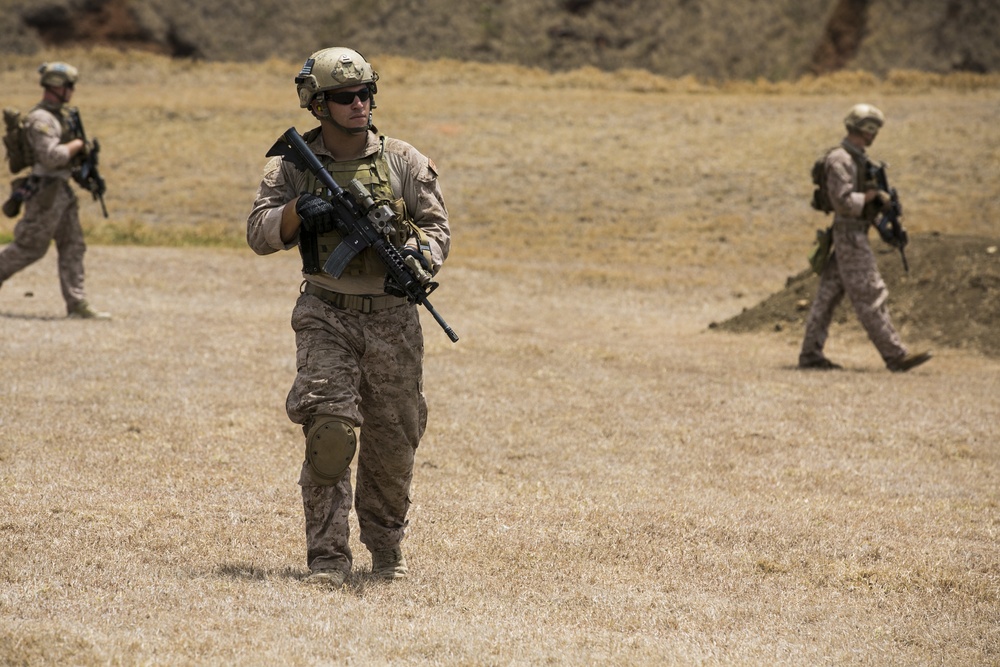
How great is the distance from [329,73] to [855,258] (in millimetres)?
7726

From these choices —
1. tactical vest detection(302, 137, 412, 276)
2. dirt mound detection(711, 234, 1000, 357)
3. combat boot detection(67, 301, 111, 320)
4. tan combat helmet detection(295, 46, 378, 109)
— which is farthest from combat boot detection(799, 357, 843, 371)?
tan combat helmet detection(295, 46, 378, 109)

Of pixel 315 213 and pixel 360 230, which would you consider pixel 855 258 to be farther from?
pixel 315 213

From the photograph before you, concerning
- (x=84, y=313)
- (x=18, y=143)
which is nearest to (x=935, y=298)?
(x=84, y=313)

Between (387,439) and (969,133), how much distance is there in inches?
A: 1059

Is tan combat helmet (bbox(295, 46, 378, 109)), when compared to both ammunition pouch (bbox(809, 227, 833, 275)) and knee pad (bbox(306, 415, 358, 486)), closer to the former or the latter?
knee pad (bbox(306, 415, 358, 486))

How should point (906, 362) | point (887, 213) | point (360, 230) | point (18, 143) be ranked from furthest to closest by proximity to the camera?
1. point (18, 143)
2. point (887, 213)
3. point (906, 362)
4. point (360, 230)

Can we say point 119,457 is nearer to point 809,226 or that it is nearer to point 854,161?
point 854,161

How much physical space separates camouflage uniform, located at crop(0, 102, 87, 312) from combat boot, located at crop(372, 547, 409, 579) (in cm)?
810

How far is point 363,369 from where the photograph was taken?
529 cm

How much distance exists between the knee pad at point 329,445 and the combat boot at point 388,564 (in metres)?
0.60

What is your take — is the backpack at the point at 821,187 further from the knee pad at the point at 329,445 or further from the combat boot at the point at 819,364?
the knee pad at the point at 329,445

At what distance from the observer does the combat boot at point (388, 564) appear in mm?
5445

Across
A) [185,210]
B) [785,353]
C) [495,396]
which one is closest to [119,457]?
[495,396]

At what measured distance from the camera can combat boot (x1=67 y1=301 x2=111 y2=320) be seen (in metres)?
13.0
